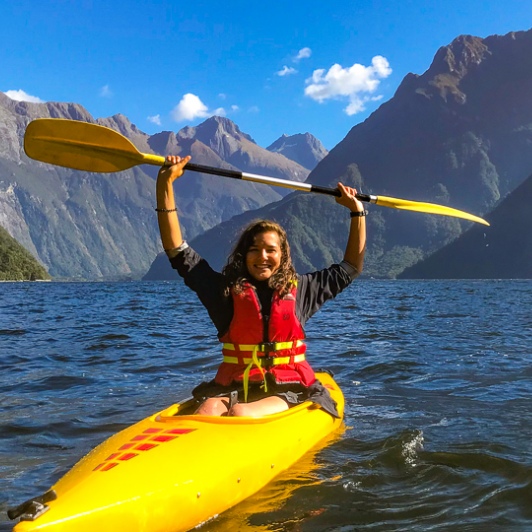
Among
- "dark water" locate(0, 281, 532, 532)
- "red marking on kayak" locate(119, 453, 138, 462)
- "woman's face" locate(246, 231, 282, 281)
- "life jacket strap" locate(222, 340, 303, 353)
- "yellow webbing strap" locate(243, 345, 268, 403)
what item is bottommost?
"dark water" locate(0, 281, 532, 532)

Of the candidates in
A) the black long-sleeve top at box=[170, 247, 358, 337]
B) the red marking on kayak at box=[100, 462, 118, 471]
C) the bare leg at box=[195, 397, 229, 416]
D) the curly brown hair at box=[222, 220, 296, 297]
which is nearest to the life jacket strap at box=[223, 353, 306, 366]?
the black long-sleeve top at box=[170, 247, 358, 337]

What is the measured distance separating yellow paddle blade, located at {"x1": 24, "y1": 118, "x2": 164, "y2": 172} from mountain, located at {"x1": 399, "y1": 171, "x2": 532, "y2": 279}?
130334mm

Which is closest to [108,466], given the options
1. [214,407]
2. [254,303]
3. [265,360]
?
[214,407]

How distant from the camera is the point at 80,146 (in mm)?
5684

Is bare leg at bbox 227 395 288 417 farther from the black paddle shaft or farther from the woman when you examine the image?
the black paddle shaft

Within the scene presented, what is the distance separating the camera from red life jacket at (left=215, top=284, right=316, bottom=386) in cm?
471

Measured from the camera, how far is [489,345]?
12.1 metres

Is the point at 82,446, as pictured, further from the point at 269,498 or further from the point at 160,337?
the point at 160,337

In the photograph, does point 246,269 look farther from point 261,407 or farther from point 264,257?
point 261,407

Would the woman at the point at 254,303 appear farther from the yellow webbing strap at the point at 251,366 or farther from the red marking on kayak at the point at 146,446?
the red marking on kayak at the point at 146,446

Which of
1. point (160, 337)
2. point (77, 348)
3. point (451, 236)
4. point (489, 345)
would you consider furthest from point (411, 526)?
point (451, 236)

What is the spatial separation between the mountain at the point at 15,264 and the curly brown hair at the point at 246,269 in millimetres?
114827

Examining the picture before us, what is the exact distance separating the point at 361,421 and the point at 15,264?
118048 millimetres

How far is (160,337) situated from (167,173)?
10438mm
